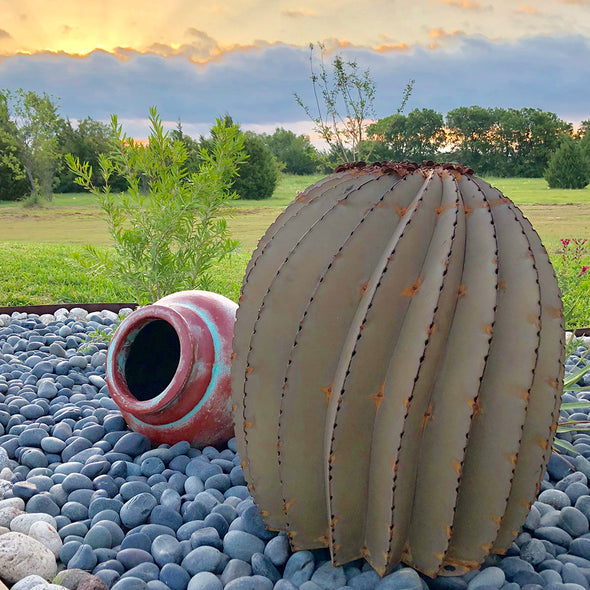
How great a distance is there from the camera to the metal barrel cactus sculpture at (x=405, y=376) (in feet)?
5.09

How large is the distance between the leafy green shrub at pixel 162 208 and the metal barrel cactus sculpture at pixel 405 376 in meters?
1.72

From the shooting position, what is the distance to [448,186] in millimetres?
1783

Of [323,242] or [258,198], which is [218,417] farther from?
[258,198]

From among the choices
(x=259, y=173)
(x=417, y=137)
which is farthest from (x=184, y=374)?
(x=259, y=173)

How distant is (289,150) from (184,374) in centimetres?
1178

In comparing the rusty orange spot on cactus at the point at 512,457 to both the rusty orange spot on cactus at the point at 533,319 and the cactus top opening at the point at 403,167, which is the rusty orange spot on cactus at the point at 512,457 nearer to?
the rusty orange spot on cactus at the point at 533,319

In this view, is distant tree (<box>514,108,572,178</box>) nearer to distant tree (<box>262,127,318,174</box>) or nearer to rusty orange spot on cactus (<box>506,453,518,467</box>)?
distant tree (<box>262,127,318,174</box>)

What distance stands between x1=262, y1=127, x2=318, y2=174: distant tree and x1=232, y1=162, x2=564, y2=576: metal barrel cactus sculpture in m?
11.1

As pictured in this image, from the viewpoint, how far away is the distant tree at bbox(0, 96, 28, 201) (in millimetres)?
14992

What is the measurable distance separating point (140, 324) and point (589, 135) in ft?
46.7

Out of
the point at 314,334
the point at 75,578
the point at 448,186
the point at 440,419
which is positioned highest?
the point at 448,186

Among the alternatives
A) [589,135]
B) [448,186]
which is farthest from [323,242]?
[589,135]

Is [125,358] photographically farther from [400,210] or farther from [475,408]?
[475,408]

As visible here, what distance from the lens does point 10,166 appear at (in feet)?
49.7
